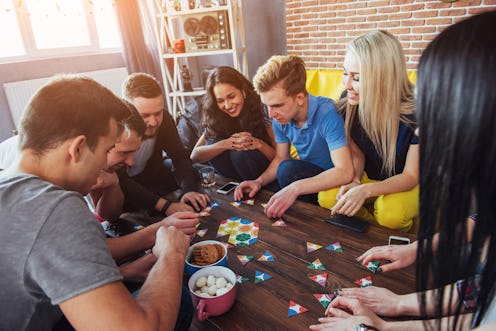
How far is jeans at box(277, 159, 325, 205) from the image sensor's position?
74.7 inches

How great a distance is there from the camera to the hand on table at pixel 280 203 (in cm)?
142

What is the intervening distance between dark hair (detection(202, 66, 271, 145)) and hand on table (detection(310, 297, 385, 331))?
1523mm

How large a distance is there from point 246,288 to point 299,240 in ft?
0.97

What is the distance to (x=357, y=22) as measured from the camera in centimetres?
386

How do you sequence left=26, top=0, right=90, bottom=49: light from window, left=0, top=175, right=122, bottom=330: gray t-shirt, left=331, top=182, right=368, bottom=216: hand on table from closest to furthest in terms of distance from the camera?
left=0, top=175, right=122, bottom=330: gray t-shirt, left=331, top=182, right=368, bottom=216: hand on table, left=26, top=0, right=90, bottom=49: light from window

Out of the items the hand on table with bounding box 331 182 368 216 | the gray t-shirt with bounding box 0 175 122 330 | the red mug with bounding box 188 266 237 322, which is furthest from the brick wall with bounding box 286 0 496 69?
the gray t-shirt with bounding box 0 175 122 330

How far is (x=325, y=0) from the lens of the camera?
13.1 feet

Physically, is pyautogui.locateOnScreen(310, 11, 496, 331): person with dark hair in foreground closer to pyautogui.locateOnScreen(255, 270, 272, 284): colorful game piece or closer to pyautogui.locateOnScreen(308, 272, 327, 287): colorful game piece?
pyautogui.locateOnScreen(308, 272, 327, 287): colorful game piece

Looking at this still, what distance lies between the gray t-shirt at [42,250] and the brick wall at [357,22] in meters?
3.41

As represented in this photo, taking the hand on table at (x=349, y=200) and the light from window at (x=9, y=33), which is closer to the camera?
the hand on table at (x=349, y=200)

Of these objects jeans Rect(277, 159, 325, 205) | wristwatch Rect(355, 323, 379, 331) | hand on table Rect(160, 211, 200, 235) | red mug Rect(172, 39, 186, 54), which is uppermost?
red mug Rect(172, 39, 186, 54)

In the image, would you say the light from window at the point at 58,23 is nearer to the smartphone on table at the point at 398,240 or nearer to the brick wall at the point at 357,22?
the brick wall at the point at 357,22

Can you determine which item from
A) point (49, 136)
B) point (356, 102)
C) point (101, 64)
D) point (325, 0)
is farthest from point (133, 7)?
point (49, 136)

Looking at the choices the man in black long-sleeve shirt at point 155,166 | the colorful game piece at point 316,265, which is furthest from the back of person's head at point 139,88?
the colorful game piece at point 316,265
